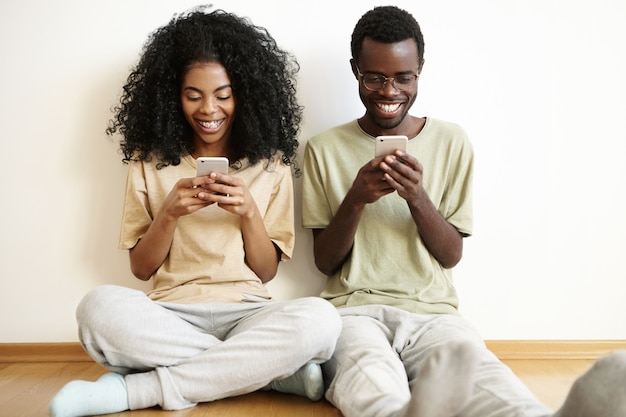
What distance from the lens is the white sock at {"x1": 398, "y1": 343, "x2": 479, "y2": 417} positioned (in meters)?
0.98

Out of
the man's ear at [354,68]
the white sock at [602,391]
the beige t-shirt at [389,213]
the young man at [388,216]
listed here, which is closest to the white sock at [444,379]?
the white sock at [602,391]

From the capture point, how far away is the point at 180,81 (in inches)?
73.2

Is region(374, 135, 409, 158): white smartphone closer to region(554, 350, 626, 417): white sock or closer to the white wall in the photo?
the white wall

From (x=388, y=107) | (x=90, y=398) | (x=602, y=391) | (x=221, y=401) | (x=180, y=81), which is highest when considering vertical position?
(x=180, y=81)

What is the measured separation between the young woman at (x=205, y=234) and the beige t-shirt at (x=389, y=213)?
0.34 ft

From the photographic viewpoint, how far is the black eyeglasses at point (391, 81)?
1.78 m

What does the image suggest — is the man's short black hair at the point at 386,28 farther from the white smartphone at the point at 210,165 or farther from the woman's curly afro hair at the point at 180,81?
the white smartphone at the point at 210,165

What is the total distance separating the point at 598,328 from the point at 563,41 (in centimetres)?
93

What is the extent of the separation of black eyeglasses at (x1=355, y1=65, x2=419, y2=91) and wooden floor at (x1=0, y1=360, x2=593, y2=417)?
86 centimetres

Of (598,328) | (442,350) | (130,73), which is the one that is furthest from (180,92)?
(598,328)

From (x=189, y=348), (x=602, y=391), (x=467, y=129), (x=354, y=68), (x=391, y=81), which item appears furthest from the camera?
(x=467, y=129)

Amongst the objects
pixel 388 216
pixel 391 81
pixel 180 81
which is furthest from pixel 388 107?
pixel 180 81

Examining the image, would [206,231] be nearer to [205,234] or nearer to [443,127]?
[205,234]

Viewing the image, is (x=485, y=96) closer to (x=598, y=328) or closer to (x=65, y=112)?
(x=598, y=328)
